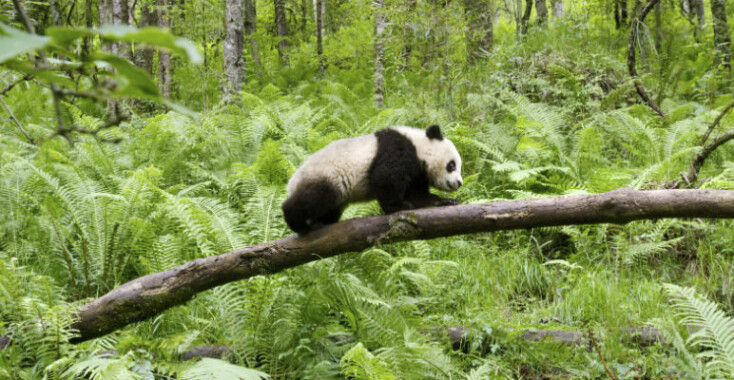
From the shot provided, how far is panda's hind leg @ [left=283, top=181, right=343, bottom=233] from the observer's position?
427 cm

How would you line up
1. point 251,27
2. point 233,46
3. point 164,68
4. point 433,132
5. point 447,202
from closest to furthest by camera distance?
point 447,202, point 433,132, point 233,46, point 164,68, point 251,27

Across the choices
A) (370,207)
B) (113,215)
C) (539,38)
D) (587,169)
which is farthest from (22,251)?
(539,38)

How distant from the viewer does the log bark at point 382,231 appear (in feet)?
12.7

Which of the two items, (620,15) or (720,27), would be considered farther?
(620,15)

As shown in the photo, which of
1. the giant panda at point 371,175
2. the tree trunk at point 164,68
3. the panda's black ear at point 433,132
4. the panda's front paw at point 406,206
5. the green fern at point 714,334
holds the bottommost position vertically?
the green fern at point 714,334

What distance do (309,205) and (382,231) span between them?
635mm

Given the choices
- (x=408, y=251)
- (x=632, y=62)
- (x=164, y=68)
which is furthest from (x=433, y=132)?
(x=164, y=68)

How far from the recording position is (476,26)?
1086cm

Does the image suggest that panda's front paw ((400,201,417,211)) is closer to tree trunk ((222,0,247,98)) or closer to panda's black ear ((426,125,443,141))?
panda's black ear ((426,125,443,141))

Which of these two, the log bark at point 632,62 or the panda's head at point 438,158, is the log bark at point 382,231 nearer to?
the panda's head at point 438,158

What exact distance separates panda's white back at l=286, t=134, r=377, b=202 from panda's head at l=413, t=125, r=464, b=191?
1.87 ft

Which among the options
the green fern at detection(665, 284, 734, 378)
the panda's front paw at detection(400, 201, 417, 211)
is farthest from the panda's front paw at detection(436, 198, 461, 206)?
the green fern at detection(665, 284, 734, 378)

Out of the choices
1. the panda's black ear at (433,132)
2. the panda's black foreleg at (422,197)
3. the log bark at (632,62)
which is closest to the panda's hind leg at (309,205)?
the panda's black foreleg at (422,197)

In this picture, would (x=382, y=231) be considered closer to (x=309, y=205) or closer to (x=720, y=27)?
(x=309, y=205)
